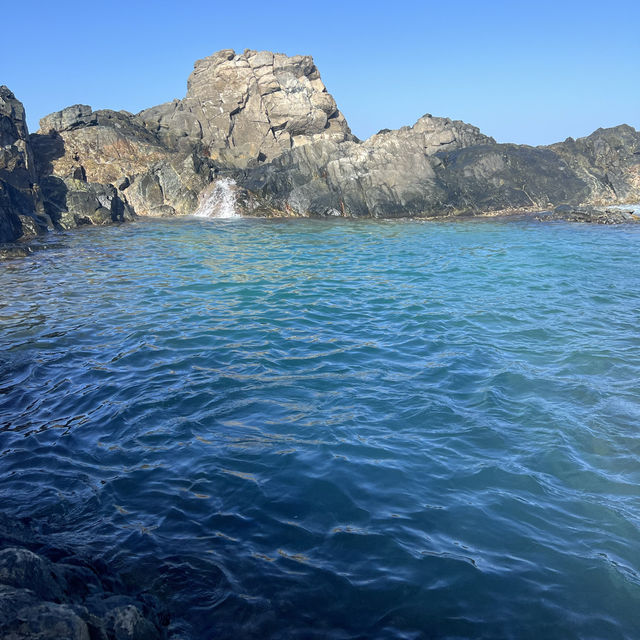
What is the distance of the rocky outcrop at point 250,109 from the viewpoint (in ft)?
145

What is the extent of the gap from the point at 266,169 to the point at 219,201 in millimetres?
3829

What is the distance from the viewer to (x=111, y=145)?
3719 cm

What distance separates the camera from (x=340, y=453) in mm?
6168

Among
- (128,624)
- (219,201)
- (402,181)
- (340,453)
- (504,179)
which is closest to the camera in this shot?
(128,624)

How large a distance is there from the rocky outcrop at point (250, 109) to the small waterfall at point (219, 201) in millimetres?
8302

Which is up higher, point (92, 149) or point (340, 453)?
point (92, 149)

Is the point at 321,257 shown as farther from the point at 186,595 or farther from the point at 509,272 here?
the point at 186,595

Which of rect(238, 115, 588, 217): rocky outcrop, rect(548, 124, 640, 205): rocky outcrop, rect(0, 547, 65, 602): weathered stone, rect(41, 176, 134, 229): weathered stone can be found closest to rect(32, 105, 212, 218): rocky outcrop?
rect(41, 176, 134, 229): weathered stone

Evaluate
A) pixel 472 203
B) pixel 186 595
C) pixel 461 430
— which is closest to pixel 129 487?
pixel 186 595

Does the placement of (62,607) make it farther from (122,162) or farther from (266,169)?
(122,162)

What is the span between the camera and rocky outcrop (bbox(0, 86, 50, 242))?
24150mm

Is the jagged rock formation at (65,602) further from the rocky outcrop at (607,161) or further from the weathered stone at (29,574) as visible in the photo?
the rocky outcrop at (607,161)

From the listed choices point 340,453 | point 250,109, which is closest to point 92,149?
point 250,109

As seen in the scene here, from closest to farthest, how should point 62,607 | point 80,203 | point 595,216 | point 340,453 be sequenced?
point 62,607 < point 340,453 < point 595,216 < point 80,203
